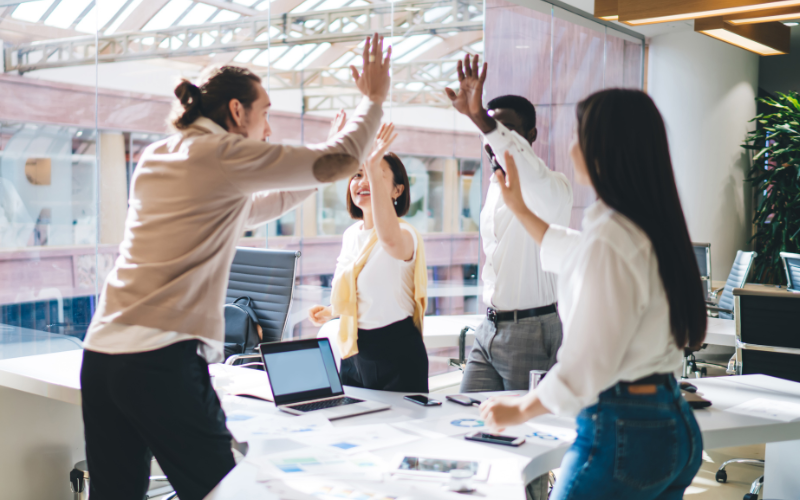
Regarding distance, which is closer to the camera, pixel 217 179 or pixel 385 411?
pixel 217 179

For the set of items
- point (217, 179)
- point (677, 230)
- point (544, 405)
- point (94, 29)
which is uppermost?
point (94, 29)

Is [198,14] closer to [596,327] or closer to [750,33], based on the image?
[750,33]

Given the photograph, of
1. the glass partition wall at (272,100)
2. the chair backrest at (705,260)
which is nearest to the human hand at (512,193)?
the glass partition wall at (272,100)

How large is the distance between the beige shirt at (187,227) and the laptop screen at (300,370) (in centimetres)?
57

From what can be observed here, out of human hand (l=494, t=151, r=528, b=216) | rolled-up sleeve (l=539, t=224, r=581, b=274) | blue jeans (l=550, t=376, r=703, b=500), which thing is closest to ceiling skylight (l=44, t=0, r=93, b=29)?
human hand (l=494, t=151, r=528, b=216)

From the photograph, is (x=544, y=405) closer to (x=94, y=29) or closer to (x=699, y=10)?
(x=699, y=10)

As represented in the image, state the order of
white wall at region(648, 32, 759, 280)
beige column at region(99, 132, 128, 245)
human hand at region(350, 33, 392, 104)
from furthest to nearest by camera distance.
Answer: white wall at region(648, 32, 759, 280) → beige column at region(99, 132, 128, 245) → human hand at region(350, 33, 392, 104)

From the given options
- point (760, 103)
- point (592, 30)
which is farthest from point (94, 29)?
point (760, 103)

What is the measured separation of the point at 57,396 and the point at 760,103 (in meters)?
8.57

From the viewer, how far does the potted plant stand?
7418 mm

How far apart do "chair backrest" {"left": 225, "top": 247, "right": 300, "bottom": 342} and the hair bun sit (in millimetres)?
1957

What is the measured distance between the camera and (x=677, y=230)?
1234 millimetres

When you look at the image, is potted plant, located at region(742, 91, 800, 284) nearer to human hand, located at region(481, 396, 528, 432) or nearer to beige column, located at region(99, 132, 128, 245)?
beige column, located at region(99, 132, 128, 245)

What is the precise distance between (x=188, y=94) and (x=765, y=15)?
429cm
